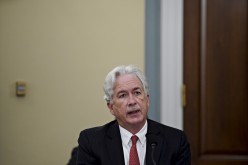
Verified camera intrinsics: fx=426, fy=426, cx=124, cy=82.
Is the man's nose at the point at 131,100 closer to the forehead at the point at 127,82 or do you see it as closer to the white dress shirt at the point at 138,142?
the forehead at the point at 127,82

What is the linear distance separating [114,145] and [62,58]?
4.10 ft

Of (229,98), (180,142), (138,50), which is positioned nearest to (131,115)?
(180,142)

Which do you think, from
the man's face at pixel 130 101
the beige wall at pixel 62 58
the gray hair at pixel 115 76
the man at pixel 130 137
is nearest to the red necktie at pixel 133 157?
the man at pixel 130 137

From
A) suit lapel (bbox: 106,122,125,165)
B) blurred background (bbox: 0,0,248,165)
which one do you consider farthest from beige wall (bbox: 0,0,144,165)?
suit lapel (bbox: 106,122,125,165)

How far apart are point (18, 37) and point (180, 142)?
158cm

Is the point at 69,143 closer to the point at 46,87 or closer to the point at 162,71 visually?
the point at 46,87

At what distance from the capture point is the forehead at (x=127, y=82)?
1907mm

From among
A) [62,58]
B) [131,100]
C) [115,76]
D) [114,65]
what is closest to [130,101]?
[131,100]

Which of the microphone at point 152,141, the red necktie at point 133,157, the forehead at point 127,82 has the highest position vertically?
the forehead at point 127,82

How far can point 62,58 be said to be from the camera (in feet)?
9.93

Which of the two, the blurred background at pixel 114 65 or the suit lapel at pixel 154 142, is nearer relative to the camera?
the suit lapel at pixel 154 142

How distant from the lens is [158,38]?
307 cm

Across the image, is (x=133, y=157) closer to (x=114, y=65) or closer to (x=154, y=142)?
(x=154, y=142)

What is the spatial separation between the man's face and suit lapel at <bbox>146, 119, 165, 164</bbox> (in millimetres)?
65
